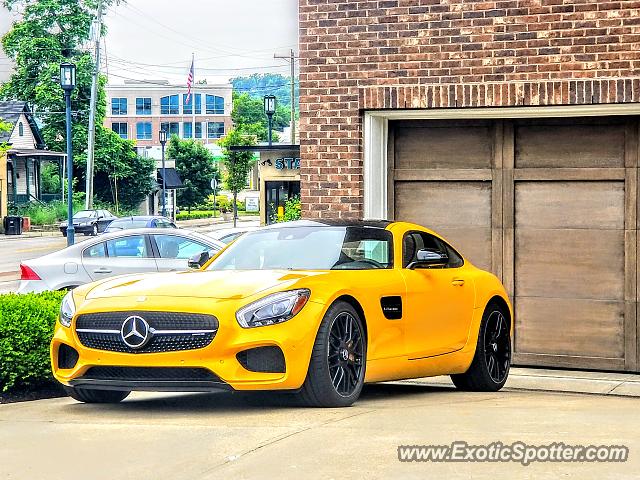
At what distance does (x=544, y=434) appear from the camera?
7.08 metres

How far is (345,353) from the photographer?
836cm

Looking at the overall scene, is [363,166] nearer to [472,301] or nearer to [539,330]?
[539,330]

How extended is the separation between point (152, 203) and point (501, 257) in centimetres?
8399

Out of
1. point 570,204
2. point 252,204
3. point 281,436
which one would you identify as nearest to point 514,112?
point 570,204

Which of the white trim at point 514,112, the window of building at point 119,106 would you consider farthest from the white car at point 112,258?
the window of building at point 119,106

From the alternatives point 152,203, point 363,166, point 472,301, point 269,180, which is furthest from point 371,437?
point 152,203

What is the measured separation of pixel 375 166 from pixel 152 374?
Result: 6.33m

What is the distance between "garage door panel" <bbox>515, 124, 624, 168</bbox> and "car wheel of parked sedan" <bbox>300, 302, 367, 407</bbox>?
5.75 m

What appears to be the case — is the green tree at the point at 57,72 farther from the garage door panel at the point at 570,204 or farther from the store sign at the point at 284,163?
the garage door panel at the point at 570,204

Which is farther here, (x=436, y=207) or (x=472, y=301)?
(x=436, y=207)

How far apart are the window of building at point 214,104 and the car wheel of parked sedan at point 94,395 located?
452 feet

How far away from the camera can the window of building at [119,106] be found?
14338 centimetres

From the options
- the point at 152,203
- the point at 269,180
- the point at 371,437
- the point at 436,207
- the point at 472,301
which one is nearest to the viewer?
the point at 371,437

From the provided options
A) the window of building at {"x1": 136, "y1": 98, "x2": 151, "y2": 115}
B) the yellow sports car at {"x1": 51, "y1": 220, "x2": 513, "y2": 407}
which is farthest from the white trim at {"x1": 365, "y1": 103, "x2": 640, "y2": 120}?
the window of building at {"x1": 136, "y1": 98, "x2": 151, "y2": 115}
